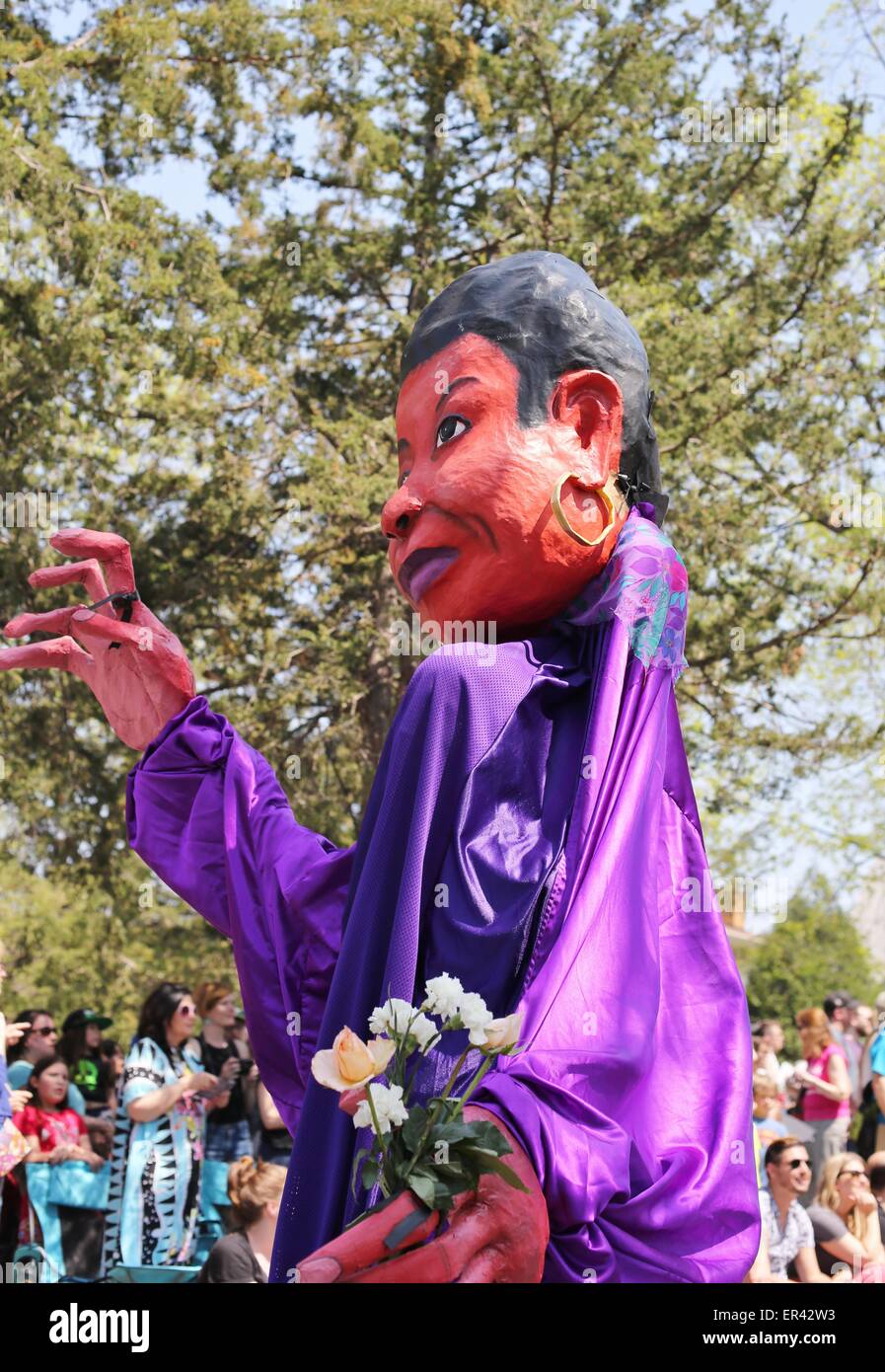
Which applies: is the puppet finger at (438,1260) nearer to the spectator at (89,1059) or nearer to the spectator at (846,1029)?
the spectator at (89,1059)

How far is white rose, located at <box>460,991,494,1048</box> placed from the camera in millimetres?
2545

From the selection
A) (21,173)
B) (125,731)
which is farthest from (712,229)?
(125,731)

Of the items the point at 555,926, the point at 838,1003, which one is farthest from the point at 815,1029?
the point at 555,926

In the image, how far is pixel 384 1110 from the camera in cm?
249

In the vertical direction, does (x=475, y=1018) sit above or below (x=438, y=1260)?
above

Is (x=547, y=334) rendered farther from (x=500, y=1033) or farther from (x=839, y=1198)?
(x=839, y=1198)

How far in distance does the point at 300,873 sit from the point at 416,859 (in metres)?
0.51

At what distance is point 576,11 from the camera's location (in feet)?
39.2

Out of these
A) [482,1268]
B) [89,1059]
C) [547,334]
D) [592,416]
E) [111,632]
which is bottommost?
[482,1268]

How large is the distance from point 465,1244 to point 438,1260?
1.8 inches

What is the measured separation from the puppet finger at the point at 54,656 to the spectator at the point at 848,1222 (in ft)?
16.1

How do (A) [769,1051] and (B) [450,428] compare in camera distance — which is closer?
(B) [450,428]

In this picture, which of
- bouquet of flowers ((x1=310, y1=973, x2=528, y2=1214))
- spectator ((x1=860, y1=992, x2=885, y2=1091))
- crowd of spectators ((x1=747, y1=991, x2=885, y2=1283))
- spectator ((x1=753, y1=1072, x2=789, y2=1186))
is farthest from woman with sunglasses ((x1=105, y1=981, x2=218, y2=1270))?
bouquet of flowers ((x1=310, y1=973, x2=528, y2=1214))

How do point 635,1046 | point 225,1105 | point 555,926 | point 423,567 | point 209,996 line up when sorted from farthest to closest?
point 209,996
point 225,1105
point 423,567
point 555,926
point 635,1046
